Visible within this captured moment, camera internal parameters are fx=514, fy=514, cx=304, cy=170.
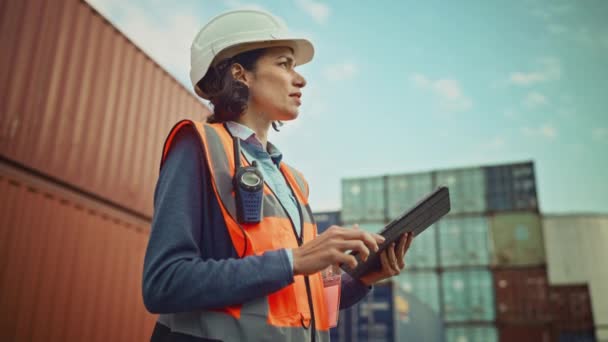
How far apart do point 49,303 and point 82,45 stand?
128 inches

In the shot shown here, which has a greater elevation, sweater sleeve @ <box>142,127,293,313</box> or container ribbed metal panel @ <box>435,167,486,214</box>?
container ribbed metal panel @ <box>435,167,486,214</box>

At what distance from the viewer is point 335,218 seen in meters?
18.1

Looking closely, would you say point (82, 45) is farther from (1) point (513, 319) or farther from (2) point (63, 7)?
(1) point (513, 319)

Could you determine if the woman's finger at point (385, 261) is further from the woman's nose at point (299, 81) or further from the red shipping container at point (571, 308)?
the red shipping container at point (571, 308)

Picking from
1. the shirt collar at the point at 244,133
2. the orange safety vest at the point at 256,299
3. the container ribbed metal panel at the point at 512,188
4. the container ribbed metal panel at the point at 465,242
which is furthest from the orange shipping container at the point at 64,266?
the container ribbed metal panel at the point at 512,188

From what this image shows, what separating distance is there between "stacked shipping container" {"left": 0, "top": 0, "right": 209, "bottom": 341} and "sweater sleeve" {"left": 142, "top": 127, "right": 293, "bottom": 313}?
4.50 metres

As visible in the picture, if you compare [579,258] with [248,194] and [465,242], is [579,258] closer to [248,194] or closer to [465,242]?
[465,242]

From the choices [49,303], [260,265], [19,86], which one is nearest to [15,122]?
[19,86]

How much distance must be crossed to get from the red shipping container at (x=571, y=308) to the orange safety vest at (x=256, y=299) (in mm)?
24469

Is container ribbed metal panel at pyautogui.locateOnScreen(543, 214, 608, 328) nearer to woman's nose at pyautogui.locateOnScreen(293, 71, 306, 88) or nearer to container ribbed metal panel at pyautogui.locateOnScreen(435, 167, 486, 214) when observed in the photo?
container ribbed metal panel at pyautogui.locateOnScreen(435, 167, 486, 214)

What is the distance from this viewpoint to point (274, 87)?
1990mm

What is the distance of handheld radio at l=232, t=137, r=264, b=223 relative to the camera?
5.11ft

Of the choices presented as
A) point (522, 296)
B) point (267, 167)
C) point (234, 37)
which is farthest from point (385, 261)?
point (522, 296)

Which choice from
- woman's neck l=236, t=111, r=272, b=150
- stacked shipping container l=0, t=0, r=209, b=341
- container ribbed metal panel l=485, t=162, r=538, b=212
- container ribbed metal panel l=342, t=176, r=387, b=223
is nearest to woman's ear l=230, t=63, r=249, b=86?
woman's neck l=236, t=111, r=272, b=150
